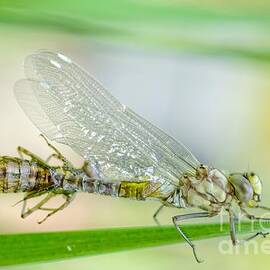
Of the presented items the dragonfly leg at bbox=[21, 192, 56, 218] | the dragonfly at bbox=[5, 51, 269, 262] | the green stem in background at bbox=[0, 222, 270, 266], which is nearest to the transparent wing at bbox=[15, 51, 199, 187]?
the dragonfly at bbox=[5, 51, 269, 262]

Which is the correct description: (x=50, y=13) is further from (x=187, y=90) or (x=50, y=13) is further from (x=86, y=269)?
(x=187, y=90)

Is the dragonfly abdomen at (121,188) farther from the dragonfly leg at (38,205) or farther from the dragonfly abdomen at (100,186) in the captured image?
the dragonfly leg at (38,205)

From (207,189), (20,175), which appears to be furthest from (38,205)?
(207,189)

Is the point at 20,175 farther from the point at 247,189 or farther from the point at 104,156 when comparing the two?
the point at 247,189

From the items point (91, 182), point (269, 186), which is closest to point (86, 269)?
point (91, 182)

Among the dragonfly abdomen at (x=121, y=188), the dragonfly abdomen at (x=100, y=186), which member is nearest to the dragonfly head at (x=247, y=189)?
the dragonfly abdomen at (x=121, y=188)
